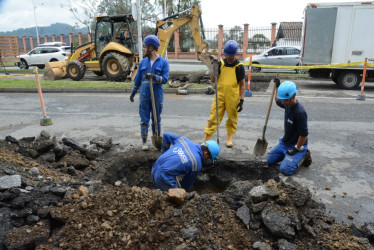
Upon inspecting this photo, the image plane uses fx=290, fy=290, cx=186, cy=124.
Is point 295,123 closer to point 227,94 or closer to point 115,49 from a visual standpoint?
point 227,94

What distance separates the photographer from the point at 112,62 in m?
13.1

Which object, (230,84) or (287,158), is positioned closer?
(287,158)

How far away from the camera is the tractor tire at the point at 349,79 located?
1157 centimetres

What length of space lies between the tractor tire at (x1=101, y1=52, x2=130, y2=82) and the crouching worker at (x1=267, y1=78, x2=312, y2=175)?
30.6ft

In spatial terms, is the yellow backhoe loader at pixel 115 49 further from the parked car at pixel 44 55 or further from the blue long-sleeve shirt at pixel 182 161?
the blue long-sleeve shirt at pixel 182 161

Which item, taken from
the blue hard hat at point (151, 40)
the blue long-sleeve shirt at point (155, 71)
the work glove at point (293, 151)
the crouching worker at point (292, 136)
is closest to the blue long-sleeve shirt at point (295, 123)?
the crouching worker at point (292, 136)

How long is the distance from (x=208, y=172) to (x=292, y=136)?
4.76ft

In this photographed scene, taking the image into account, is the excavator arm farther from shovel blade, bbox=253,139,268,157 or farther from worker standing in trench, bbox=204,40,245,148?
shovel blade, bbox=253,139,268,157

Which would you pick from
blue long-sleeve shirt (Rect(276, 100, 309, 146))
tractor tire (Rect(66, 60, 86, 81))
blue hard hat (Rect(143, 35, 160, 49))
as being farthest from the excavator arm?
blue long-sleeve shirt (Rect(276, 100, 309, 146))

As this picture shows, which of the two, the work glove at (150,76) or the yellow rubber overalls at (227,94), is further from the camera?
the yellow rubber overalls at (227,94)

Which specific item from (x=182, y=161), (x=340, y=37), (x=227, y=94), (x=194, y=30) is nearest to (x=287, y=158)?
(x=227, y=94)

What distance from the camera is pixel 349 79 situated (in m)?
11.7

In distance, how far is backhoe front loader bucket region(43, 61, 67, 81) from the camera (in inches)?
556

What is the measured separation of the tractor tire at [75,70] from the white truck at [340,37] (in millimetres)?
10023
